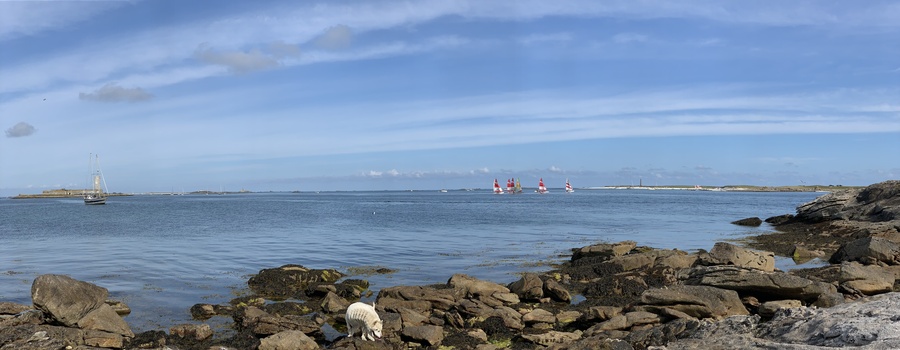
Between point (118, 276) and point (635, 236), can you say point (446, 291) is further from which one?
point (635, 236)

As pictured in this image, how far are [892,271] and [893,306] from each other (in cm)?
1254

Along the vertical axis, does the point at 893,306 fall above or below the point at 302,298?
above

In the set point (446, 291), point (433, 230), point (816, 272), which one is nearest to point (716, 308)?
point (446, 291)

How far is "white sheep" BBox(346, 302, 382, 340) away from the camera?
50.1ft

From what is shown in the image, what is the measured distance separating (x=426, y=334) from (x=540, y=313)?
12.6ft

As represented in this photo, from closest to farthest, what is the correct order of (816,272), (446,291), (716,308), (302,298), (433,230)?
(716,308) < (446,291) < (302,298) < (816,272) < (433,230)

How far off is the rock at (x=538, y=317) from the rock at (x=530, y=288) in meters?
2.99

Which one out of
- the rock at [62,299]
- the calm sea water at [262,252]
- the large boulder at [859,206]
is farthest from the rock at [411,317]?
the large boulder at [859,206]

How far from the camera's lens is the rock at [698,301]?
54.0 ft

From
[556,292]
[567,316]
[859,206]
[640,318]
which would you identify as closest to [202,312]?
[567,316]

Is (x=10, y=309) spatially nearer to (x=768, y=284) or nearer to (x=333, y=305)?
(x=333, y=305)

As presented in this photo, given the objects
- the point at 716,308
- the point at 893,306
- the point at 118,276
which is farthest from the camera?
the point at 118,276

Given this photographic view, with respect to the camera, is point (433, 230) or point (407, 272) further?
point (433, 230)

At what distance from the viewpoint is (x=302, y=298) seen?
22.4 meters
